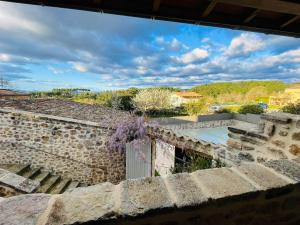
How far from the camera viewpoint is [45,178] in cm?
762

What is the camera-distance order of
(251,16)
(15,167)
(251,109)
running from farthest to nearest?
(251,109) → (15,167) → (251,16)

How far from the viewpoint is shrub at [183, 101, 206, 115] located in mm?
13484

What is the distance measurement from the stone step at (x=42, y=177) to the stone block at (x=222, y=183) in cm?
718

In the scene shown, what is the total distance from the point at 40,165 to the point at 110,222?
26.9 feet

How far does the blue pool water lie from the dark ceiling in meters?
4.34

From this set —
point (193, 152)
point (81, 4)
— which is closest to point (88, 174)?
point (193, 152)

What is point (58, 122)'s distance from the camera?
798 centimetres

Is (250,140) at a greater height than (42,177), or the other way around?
(250,140)

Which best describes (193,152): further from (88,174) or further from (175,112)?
(175,112)

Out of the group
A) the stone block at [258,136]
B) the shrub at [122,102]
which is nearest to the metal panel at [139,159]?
the stone block at [258,136]

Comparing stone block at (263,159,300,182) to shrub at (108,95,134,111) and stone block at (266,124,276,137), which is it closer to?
stone block at (266,124,276,137)

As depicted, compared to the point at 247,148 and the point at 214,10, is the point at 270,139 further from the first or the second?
the point at 214,10

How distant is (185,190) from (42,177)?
7.60 metres

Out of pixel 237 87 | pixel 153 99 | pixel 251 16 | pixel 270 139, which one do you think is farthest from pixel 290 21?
pixel 153 99
